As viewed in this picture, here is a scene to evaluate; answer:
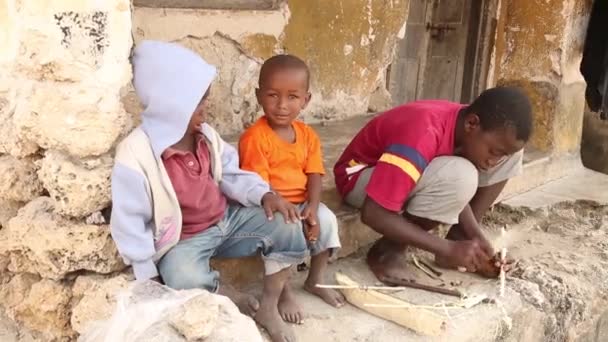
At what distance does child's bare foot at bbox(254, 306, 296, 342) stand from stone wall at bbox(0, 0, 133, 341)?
0.44 metres

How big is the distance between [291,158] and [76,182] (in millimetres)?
Answer: 697

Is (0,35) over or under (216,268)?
over

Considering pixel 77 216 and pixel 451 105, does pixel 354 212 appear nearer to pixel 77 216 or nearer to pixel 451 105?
pixel 451 105

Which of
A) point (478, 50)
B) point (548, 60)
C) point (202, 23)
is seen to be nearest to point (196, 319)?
point (202, 23)

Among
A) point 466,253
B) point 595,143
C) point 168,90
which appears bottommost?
point 595,143

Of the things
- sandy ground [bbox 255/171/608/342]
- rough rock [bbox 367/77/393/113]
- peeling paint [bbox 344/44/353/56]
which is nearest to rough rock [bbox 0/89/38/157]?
sandy ground [bbox 255/171/608/342]

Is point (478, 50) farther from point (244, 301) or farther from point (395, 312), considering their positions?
point (244, 301)

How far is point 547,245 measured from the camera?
3.11m

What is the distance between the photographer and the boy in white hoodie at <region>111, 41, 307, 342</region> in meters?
1.85

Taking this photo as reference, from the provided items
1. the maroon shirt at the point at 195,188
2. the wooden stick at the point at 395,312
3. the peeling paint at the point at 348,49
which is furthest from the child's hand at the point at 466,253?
the peeling paint at the point at 348,49

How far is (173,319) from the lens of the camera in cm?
166

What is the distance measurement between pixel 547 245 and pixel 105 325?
206 centimetres

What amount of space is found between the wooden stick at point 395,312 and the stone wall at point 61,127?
2.52 feet

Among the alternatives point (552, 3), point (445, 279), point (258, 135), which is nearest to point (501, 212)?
point (445, 279)
